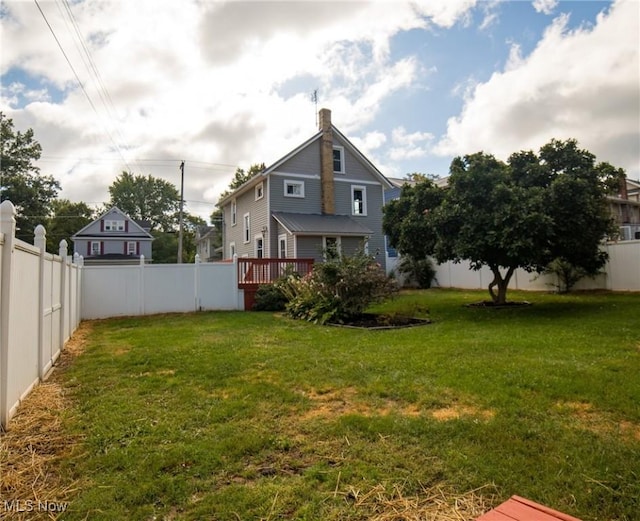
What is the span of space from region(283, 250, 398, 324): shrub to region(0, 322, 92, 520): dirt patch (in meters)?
6.16

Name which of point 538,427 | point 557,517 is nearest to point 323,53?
point 538,427

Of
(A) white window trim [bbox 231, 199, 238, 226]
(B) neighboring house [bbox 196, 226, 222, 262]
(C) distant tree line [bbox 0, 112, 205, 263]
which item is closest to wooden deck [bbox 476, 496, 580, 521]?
(A) white window trim [bbox 231, 199, 238, 226]

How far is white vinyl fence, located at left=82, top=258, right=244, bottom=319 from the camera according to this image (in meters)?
11.3

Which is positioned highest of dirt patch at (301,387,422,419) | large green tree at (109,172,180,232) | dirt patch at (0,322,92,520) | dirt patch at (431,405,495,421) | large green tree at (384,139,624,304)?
large green tree at (109,172,180,232)

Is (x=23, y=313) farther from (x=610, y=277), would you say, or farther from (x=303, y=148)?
(x=303, y=148)

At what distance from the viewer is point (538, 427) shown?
3.06 m

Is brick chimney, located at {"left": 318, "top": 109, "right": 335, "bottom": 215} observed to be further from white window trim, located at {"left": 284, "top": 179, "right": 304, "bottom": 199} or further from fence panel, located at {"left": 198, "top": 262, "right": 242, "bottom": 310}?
fence panel, located at {"left": 198, "top": 262, "right": 242, "bottom": 310}

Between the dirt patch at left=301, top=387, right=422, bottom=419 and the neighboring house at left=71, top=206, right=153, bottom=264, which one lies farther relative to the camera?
the neighboring house at left=71, top=206, right=153, bottom=264

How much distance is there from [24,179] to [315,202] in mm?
25310

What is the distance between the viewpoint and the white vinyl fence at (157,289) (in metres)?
11.3

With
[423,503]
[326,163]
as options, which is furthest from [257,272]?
[423,503]

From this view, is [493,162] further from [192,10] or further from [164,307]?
[164,307]

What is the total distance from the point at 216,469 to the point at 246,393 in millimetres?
Result: 1566

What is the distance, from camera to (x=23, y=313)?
388 centimetres
